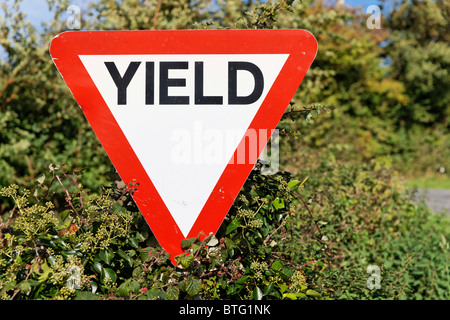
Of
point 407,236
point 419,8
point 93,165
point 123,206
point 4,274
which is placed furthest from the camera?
point 419,8

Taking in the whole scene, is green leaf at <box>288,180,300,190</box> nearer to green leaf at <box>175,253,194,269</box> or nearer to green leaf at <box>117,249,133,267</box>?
green leaf at <box>175,253,194,269</box>

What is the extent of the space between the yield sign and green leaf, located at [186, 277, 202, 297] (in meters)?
0.14

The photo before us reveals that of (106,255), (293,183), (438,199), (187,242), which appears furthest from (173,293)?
(438,199)

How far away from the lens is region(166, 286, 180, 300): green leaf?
1.55m

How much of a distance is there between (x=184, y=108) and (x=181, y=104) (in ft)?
0.06

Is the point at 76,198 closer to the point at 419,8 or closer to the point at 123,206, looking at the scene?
the point at 123,206

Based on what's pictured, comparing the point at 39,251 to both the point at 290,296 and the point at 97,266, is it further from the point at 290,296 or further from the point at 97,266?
the point at 290,296

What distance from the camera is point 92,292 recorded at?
1553 mm

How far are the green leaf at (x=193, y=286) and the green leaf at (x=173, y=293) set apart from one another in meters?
0.05

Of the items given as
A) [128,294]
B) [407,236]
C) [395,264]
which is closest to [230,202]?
[128,294]

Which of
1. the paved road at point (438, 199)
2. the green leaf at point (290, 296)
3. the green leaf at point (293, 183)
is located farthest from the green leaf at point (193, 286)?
the paved road at point (438, 199)

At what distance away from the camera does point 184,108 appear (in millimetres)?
1648

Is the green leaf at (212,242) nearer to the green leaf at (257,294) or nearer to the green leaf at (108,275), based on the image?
the green leaf at (257,294)
